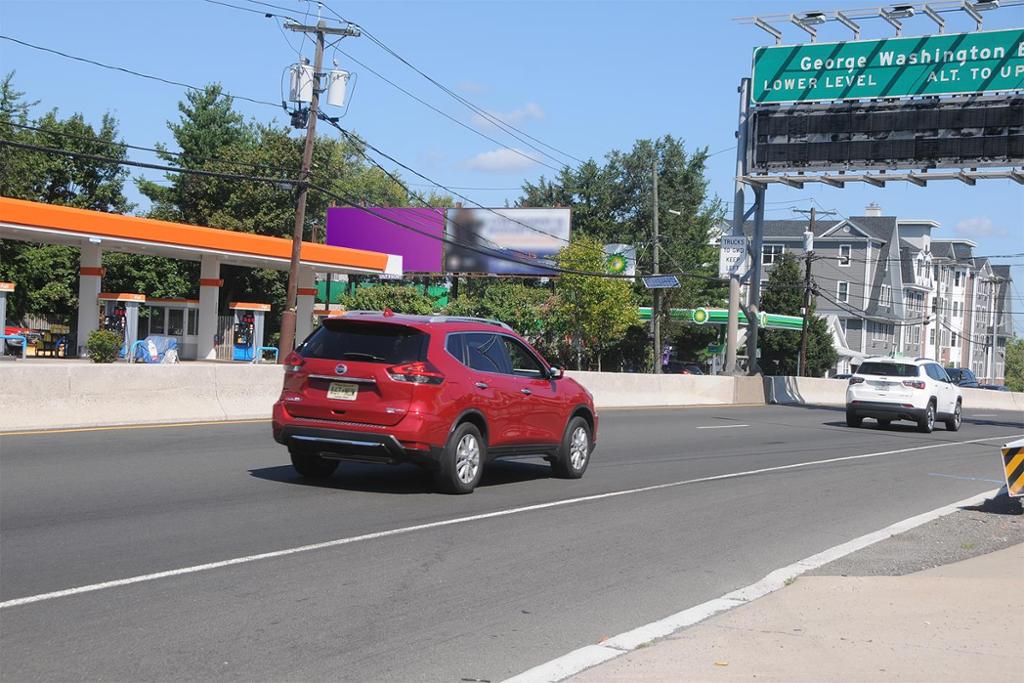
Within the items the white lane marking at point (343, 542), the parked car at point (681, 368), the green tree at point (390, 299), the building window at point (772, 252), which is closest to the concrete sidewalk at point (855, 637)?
Answer: the white lane marking at point (343, 542)

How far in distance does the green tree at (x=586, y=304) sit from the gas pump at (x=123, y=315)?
24.3 metres

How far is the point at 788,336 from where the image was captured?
258ft

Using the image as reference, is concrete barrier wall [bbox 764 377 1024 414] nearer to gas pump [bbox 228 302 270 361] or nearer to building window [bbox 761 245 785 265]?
gas pump [bbox 228 302 270 361]

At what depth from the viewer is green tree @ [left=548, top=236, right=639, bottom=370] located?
198 feet

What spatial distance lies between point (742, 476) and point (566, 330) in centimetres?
4604

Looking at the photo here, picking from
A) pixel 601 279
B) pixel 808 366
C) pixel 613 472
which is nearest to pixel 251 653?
pixel 613 472

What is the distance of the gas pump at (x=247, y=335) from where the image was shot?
47.8 m

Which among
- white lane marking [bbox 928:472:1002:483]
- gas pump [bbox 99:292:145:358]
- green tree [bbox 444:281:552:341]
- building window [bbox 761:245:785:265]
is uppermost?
building window [bbox 761:245:785:265]

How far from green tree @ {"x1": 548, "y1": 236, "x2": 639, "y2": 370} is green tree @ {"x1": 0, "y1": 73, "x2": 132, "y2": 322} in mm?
24290

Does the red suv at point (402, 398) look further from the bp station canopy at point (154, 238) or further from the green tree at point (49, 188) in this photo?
the green tree at point (49, 188)

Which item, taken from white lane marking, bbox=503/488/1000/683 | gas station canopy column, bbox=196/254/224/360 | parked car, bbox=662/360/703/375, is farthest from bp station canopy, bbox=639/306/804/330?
white lane marking, bbox=503/488/1000/683

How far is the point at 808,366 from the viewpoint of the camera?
77625 millimetres

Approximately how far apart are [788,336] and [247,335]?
43.2 metres

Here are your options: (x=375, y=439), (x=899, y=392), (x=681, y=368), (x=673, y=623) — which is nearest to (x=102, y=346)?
(x=899, y=392)
